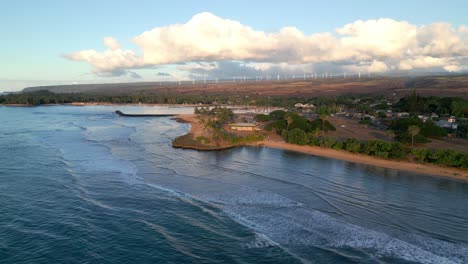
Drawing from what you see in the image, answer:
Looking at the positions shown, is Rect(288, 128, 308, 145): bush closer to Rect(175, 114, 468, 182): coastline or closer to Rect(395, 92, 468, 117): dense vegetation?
Rect(175, 114, 468, 182): coastline

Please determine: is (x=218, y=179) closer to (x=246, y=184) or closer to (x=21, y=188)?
→ (x=246, y=184)

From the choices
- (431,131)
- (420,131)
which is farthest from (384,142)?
(431,131)

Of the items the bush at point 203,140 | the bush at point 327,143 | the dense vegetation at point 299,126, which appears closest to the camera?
the bush at point 327,143

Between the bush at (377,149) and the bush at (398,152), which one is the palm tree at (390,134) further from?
the bush at (398,152)

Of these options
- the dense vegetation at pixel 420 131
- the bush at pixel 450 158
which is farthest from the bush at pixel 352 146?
the bush at pixel 450 158

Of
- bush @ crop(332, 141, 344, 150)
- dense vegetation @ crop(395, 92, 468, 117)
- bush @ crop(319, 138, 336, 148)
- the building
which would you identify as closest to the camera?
bush @ crop(332, 141, 344, 150)

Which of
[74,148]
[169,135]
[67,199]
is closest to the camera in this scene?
[67,199]

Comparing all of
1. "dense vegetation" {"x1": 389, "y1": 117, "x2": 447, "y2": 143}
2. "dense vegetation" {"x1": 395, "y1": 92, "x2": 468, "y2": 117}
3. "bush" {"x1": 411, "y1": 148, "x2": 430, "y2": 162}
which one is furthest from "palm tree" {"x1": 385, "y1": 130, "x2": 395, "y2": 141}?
"dense vegetation" {"x1": 395, "y1": 92, "x2": 468, "y2": 117}

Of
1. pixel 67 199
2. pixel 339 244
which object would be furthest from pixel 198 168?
pixel 339 244
